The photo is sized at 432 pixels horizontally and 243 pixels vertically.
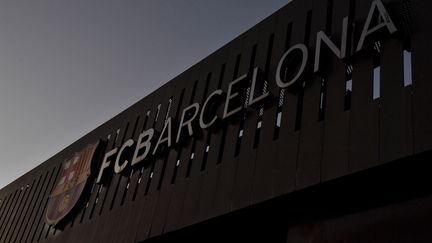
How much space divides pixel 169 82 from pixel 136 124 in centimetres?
166

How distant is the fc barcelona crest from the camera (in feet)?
51.1

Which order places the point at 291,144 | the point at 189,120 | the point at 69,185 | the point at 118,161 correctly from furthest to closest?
the point at 69,185, the point at 118,161, the point at 189,120, the point at 291,144

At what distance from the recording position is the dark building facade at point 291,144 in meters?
7.37

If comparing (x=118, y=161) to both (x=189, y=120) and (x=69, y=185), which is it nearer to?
(x=189, y=120)

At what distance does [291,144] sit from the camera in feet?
29.3

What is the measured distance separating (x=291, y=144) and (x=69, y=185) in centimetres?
991

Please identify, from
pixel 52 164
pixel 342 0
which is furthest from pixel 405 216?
pixel 52 164

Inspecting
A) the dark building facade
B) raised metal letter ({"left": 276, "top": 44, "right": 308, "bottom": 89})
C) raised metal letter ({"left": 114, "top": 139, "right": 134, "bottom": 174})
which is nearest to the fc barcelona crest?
the dark building facade

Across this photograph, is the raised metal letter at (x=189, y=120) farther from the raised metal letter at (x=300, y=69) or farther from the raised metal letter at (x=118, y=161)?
the raised metal letter at (x=300, y=69)

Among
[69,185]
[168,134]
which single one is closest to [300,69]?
[168,134]

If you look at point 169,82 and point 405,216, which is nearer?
point 405,216

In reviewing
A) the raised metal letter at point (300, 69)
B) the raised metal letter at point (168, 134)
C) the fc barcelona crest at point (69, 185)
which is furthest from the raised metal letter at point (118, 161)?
the raised metal letter at point (300, 69)

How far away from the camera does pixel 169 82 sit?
14.8 meters

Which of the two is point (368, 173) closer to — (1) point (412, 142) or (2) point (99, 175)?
(1) point (412, 142)
